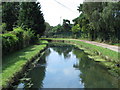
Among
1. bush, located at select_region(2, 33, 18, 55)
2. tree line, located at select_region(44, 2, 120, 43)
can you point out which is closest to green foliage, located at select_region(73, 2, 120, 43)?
tree line, located at select_region(44, 2, 120, 43)

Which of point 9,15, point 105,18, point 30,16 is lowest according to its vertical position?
point 105,18

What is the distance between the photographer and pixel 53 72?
422 inches

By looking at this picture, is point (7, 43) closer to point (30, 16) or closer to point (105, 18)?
point (105, 18)

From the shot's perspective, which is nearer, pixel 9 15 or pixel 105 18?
pixel 105 18

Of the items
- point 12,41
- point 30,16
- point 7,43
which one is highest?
point 30,16

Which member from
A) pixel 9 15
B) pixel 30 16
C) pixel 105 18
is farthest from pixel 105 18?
pixel 9 15

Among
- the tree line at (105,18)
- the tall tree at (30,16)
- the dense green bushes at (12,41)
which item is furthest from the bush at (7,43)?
the tree line at (105,18)

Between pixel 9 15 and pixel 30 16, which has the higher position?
pixel 9 15

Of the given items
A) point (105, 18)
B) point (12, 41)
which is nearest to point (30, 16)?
point (105, 18)

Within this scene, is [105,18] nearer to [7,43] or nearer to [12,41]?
[12,41]

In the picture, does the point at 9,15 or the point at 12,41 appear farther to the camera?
the point at 9,15

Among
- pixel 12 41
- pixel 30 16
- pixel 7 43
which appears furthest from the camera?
pixel 30 16

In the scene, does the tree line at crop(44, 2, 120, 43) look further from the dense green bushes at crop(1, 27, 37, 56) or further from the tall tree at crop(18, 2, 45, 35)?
the dense green bushes at crop(1, 27, 37, 56)

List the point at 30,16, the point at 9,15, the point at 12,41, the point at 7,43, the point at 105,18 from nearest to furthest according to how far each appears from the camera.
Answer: the point at 7,43 → the point at 12,41 → the point at 105,18 → the point at 30,16 → the point at 9,15
